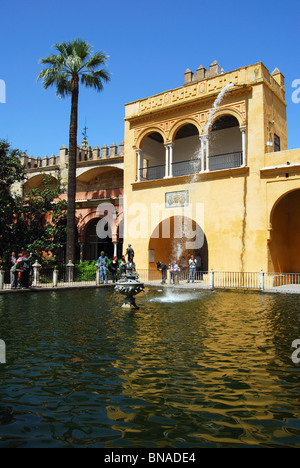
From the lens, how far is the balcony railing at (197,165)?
20.9m

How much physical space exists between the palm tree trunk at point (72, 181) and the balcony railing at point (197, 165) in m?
4.58

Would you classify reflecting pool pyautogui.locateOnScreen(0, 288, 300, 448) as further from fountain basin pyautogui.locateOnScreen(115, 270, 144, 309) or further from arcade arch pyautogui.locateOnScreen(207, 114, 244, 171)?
arcade arch pyautogui.locateOnScreen(207, 114, 244, 171)

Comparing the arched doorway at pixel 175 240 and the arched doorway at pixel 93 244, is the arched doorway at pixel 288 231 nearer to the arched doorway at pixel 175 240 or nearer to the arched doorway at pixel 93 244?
the arched doorway at pixel 175 240

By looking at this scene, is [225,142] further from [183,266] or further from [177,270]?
[177,270]

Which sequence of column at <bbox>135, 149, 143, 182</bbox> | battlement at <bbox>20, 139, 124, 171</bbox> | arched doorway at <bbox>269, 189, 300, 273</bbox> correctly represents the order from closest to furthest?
arched doorway at <bbox>269, 189, 300, 273</bbox>
column at <bbox>135, 149, 143, 182</bbox>
battlement at <bbox>20, 139, 124, 171</bbox>

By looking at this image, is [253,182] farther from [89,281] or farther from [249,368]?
[249,368]

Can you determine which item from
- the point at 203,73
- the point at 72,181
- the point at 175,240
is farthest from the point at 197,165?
the point at 72,181

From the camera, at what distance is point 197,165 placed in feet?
72.7

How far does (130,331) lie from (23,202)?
16937 millimetres

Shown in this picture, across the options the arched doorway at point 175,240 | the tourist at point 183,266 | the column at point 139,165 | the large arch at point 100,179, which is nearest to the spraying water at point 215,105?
the column at point 139,165

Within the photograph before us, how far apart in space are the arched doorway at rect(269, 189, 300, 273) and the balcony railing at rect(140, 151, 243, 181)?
338 centimetres

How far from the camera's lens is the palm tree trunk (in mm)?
19625

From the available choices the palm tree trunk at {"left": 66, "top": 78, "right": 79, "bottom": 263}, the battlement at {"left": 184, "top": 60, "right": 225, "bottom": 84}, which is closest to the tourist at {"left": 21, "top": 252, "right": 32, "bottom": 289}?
the palm tree trunk at {"left": 66, "top": 78, "right": 79, "bottom": 263}

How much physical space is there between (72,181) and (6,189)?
173 inches
